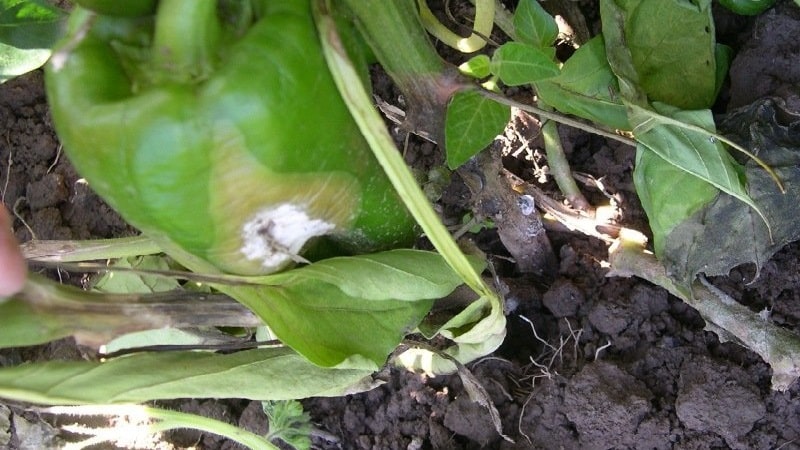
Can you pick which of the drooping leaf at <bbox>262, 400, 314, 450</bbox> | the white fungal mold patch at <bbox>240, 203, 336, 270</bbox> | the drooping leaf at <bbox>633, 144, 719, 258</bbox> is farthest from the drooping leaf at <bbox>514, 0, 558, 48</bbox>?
the drooping leaf at <bbox>262, 400, 314, 450</bbox>

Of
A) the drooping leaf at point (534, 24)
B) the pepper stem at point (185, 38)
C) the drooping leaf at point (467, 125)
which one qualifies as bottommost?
the drooping leaf at point (467, 125)

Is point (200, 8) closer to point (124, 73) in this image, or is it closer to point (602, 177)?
point (124, 73)

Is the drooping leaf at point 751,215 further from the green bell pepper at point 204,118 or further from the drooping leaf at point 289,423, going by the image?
the drooping leaf at point 289,423

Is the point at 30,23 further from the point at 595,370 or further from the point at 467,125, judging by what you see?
the point at 595,370

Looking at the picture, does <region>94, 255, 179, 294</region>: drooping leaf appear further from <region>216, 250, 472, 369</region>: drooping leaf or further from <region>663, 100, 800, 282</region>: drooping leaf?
<region>663, 100, 800, 282</region>: drooping leaf

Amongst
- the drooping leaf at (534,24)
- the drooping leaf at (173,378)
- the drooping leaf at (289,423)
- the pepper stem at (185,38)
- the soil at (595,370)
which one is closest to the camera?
the pepper stem at (185,38)

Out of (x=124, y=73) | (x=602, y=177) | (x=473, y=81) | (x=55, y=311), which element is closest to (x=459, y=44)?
(x=473, y=81)

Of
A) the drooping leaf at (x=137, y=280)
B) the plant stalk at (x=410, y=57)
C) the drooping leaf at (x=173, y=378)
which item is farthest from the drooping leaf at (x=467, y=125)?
the drooping leaf at (x=137, y=280)
